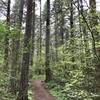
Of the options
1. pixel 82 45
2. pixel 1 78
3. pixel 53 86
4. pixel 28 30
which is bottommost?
pixel 53 86

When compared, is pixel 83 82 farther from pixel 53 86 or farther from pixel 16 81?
pixel 53 86

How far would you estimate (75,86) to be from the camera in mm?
8695

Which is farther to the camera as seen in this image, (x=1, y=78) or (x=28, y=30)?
(x=28, y=30)

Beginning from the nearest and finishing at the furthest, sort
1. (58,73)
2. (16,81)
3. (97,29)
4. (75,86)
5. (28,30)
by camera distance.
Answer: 1. (97,29)
2. (75,86)
3. (28,30)
4. (16,81)
5. (58,73)

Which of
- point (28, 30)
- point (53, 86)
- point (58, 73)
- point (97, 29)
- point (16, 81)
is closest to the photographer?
point (97, 29)

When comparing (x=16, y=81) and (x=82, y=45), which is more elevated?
(x=82, y=45)

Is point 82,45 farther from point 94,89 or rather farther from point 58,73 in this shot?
point 58,73

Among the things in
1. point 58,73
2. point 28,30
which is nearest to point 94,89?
point 28,30

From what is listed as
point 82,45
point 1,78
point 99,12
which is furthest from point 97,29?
point 1,78

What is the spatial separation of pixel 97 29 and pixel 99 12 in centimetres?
61

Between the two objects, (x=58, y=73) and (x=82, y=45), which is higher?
(x=82, y=45)

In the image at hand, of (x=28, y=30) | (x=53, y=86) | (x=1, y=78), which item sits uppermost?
(x=28, y=30)

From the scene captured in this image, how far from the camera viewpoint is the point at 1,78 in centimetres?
909

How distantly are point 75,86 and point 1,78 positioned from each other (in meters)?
2.88
